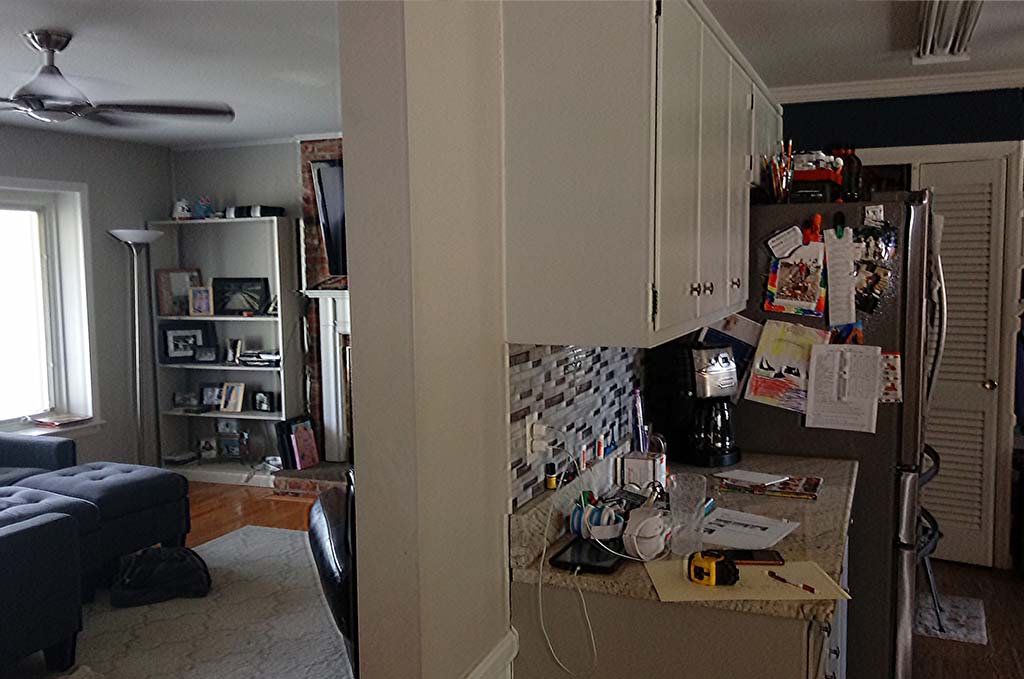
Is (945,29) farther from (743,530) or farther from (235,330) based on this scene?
(235,330)

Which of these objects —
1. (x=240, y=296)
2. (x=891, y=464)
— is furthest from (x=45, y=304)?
(x=891, y=464)

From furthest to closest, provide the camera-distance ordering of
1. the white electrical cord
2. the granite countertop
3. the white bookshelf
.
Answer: the white bookshelf, the white electrical cord, the granite countertop

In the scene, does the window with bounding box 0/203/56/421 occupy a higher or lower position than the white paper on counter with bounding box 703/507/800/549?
higher

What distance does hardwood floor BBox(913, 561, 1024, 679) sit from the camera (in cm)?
316

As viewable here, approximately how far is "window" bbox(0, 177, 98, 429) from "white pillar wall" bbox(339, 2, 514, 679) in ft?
16.0

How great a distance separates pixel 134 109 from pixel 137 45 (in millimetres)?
254

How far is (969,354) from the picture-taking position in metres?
4.25

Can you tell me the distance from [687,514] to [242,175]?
203 inches

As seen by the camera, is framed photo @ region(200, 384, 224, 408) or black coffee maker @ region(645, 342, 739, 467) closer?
black coffee maker @ region(645, 342, 739, 467)

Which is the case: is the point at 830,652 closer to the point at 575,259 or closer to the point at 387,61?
the point at 575,259

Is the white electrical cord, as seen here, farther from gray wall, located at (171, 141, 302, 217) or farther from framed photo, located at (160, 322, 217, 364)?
framed photo, located at (160, 322, 217, 364)

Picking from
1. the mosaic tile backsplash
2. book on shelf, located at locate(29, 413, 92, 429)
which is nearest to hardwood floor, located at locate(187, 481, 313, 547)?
book on shelf, located at locate(29, 413, 92, 429)

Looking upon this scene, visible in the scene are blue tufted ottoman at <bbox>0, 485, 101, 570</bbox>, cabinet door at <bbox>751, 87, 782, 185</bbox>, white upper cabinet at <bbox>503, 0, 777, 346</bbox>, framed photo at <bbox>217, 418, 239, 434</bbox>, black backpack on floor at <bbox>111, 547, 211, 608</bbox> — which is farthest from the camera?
framed photo at <bbox>217, 418, 239, 434</bbox>

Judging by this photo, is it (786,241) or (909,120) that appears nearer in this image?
(786,241)
